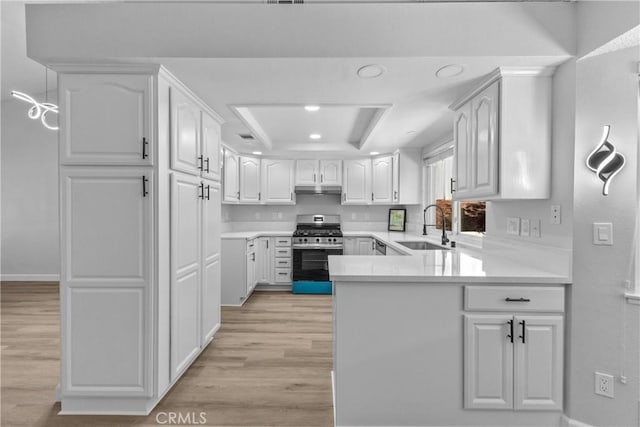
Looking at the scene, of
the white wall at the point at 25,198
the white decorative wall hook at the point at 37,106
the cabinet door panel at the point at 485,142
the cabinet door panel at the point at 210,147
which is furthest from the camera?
the white wall at the point at 25,198

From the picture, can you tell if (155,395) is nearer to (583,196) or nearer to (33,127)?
(583,196)

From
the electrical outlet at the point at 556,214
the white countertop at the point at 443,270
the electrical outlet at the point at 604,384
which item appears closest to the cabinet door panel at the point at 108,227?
the white countertop at the point at 443,270

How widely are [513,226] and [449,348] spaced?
45.2 inches

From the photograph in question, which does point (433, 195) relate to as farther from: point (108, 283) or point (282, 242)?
point (108, 283)

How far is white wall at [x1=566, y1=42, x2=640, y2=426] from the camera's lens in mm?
1684

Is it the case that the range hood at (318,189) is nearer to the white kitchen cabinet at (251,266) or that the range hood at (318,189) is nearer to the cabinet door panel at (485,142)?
the white kitchen cabinet at (251,266)

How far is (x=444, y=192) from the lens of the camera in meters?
4.28

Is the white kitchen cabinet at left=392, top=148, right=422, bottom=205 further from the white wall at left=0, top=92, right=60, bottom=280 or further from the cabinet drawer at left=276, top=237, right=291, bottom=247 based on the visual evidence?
the white wall at left=0, top=92, right=60, bottom=280

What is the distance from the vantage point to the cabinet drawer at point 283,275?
511 cm

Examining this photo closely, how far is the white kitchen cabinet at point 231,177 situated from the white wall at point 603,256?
387cm

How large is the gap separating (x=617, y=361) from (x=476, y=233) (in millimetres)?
1832

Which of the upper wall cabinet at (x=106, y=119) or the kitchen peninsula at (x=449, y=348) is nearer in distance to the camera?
the kitchen peninsula at (x=449, y=348)

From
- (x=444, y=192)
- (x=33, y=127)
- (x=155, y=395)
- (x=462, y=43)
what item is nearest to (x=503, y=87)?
(x=462, y=43)

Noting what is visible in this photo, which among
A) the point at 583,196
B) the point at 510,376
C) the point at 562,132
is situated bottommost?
the point at 510,376
